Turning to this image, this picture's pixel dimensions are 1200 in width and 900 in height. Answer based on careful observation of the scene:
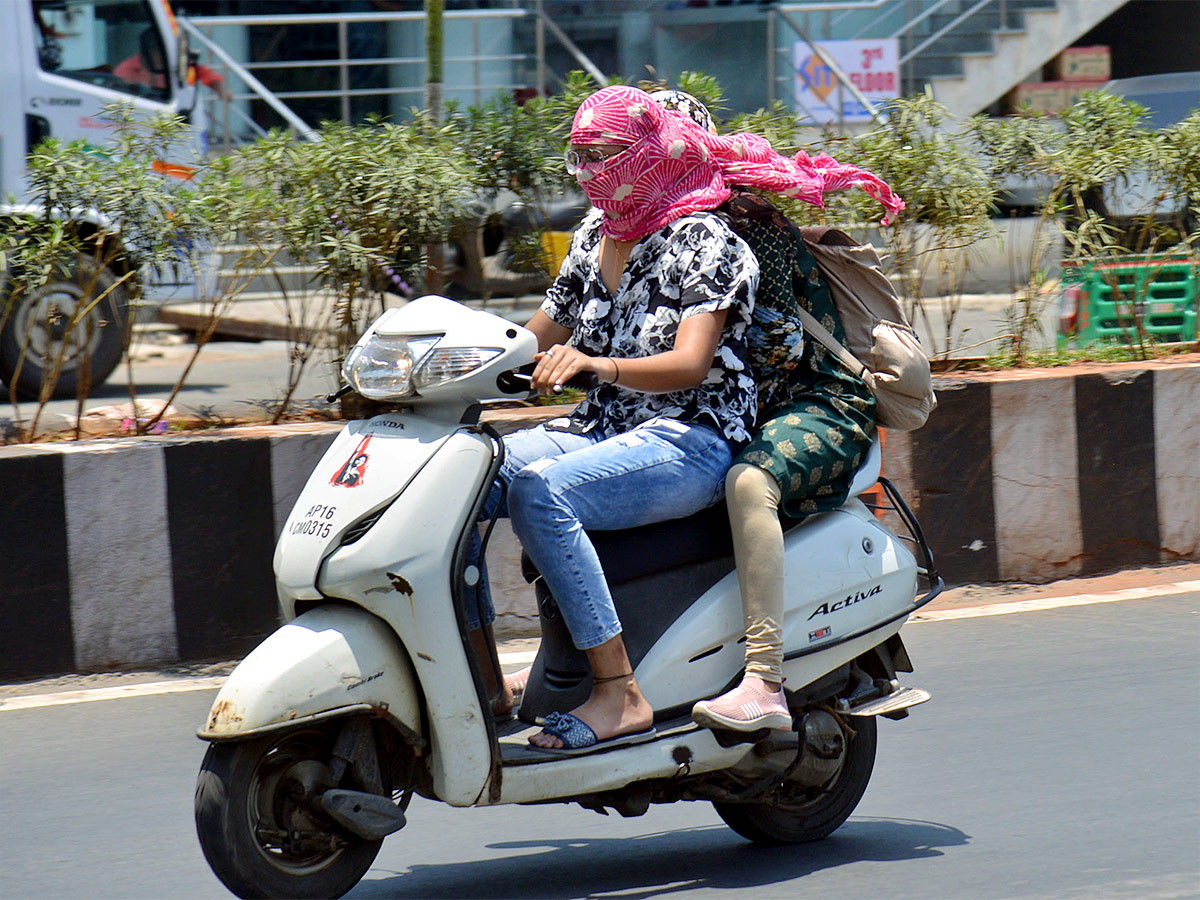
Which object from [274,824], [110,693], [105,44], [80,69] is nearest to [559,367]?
[274,824]

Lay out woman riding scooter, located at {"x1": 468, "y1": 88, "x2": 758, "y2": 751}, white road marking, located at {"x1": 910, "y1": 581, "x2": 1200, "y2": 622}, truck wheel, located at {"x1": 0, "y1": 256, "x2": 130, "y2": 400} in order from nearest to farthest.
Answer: woman riding scooter, located at {"x1": 468, "y1": 88, "x2": 758, "y2": 751} < truck wheel, located at {"x1": 0, "y1": 256, "x2": 130, "y2": 400} < white road marking, located at {"x1": 910, "y1": 581, "x2": 1200, "y2": 622}

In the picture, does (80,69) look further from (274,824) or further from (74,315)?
(274,824)

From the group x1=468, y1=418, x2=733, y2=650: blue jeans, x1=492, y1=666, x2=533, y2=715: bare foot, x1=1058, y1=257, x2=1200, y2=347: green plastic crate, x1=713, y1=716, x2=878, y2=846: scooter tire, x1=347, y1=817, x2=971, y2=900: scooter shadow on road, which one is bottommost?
x1=347, y1=817, x2=971, y2=900: scooter shadow on road

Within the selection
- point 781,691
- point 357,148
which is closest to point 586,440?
point 781,691

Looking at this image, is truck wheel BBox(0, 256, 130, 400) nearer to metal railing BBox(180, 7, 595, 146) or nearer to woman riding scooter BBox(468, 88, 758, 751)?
woman riding scooter BBox(468, 88, 758, 751)

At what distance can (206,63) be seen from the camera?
15.2 m

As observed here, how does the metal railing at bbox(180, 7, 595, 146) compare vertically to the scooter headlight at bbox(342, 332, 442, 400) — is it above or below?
above

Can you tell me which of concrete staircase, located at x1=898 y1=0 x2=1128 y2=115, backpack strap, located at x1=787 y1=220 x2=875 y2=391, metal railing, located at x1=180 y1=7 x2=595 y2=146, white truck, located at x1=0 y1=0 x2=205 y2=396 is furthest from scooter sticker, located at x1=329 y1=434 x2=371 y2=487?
concrete staircase, located at x1=898 y1=0 x2=1128 y2=115

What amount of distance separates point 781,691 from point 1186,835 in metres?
1.09

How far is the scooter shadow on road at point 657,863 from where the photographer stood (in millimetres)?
3494

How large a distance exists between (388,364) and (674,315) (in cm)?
64

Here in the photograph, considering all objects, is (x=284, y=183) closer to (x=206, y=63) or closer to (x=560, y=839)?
(x=560, y=839)

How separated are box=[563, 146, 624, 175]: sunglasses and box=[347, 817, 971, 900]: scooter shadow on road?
1608 mm

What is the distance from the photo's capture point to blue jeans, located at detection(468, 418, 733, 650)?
3.29 m
